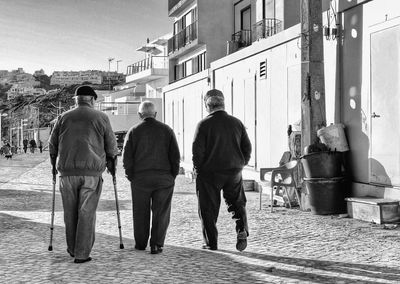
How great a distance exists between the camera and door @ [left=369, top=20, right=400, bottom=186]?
11656 mm

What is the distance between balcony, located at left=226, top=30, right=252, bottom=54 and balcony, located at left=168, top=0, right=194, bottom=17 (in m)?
5.73

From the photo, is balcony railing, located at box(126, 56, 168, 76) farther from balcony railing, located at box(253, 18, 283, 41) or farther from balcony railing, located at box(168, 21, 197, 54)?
balcony railing, located at box(253, 18, 283, 41)

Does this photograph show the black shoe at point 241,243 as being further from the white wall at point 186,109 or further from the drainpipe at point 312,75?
the white wall at point 186,109

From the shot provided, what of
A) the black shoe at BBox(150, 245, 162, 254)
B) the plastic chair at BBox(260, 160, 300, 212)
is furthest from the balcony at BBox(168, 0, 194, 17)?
the black shoe at BBox(150, 245, 162, 254)

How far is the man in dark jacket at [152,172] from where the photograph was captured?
8.37 m

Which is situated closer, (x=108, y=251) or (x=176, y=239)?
(x=108, y=251)

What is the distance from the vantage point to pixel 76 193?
801 cm

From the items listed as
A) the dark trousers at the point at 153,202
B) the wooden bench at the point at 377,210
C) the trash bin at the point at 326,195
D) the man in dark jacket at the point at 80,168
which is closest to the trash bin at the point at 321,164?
the trash bin at the point at 326,195

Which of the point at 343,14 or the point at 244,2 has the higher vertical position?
the point at 244,2

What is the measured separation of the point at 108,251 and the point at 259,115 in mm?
11185

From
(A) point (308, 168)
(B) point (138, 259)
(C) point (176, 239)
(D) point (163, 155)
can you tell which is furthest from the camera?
(A) point (308, 168)

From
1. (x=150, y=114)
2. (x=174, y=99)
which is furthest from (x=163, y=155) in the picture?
(x=174, y=99)

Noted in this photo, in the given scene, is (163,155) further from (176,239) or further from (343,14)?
(343,14)

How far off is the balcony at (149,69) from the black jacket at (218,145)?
51906 millimetres
